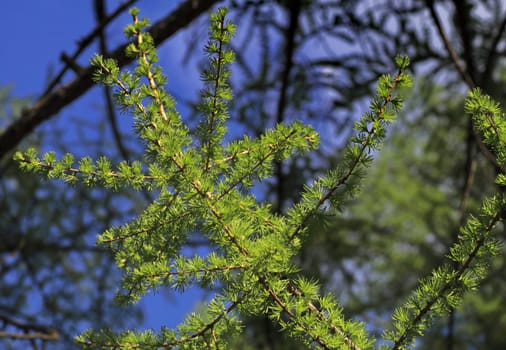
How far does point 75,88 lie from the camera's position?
9.30 ft

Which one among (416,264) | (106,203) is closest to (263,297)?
(106,203)

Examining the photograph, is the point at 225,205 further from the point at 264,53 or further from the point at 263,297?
the point at 264,53

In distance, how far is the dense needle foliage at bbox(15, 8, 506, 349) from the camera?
1.38 meters

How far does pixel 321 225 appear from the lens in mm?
1446

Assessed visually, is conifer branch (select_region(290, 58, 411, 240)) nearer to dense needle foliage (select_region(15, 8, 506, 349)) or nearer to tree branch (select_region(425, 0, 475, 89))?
dense needle foliage (select_region(15, 8, 506, 349))

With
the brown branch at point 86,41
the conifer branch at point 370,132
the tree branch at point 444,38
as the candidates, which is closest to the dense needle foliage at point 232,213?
the conifer branch at point 370,132

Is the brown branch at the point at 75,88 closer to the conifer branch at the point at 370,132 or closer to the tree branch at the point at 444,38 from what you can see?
the tree branch at the point at 444,38

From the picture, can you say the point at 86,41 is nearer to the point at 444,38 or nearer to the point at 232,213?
the point at 444,38

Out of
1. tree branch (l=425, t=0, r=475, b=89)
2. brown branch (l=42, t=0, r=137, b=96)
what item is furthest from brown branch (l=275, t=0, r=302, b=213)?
brown branch (l=42, t=0, r=137, b=96)

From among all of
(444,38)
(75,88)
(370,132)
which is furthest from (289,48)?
(370,132)

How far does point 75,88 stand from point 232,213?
167 centimetres

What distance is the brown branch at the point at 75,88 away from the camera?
2717 mm

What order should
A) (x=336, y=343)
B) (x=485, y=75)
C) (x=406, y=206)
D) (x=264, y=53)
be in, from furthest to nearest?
(x=406, y=206) < (x=264, y=53) < (x=485, y=75) < (x=336, y=343)

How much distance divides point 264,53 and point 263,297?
2529mm
